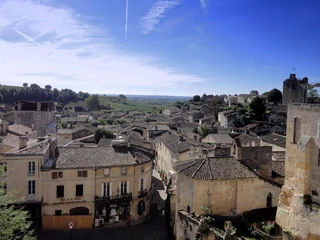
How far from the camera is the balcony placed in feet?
108

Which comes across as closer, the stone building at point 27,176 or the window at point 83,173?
the stone building at point 27,176

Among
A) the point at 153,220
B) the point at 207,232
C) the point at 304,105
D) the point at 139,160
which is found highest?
the point at 304,105

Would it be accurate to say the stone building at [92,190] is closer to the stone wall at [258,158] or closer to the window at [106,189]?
the window at [106,189]

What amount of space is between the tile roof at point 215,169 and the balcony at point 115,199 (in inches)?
368

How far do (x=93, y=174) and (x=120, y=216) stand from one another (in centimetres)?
559

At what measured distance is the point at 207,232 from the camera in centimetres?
2106

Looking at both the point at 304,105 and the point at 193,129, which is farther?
the point at 193,129

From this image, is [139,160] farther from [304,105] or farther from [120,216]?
[304,105]

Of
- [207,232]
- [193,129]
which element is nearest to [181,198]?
[207,232]

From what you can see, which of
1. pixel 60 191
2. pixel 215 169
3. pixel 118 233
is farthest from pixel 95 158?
pixel 215 169

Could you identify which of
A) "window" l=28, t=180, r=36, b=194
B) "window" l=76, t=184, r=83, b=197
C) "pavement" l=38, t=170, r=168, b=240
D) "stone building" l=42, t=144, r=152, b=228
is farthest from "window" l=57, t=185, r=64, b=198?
"pavement" l=38, t=170, r=168, b=240

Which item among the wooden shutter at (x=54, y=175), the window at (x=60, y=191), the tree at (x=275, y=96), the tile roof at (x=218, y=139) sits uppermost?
the tree at (x=275, y=96)

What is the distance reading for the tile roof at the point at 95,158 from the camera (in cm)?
3322

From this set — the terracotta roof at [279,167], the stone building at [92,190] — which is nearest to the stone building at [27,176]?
the stone building at [92,190]
